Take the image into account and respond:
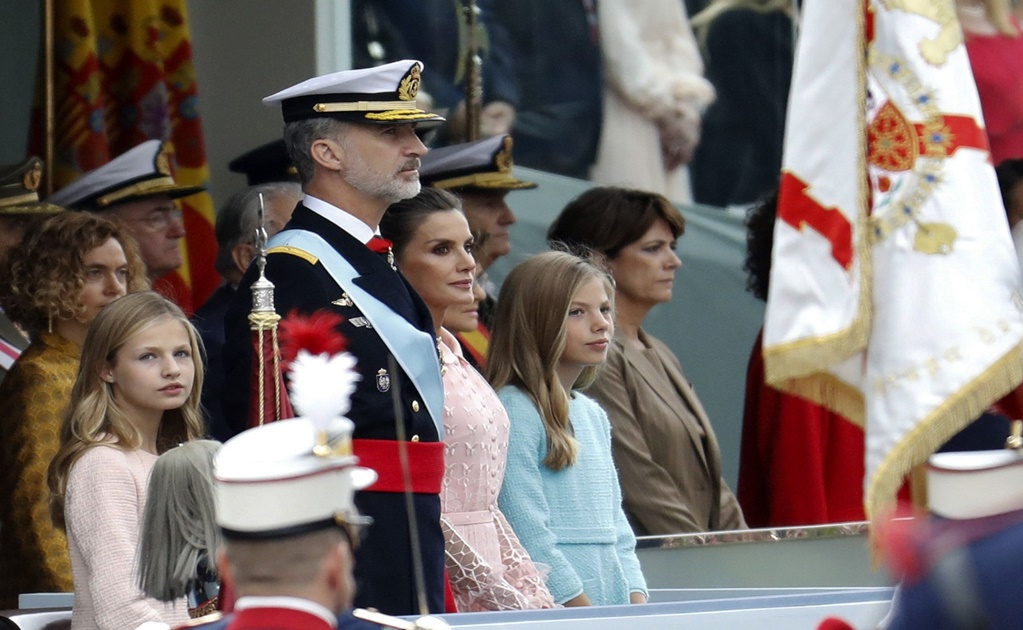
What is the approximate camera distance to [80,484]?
447cm

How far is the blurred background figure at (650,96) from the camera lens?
8461mm

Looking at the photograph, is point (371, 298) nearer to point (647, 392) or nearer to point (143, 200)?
point (647, 392)

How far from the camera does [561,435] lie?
527 centimetres

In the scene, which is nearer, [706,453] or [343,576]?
[343,576]

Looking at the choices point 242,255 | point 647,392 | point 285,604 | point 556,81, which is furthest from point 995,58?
point 556,81

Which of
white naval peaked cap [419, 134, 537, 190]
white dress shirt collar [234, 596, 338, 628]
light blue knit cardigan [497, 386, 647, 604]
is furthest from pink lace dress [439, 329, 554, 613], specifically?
white dress shirt collar [234, 596, 338, 628]

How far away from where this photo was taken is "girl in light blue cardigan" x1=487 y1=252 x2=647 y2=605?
5211mm

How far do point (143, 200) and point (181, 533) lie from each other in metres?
2.39

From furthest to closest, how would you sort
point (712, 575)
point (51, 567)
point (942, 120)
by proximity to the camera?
point (712, 575)
point (51, 567)
point (942, 120)

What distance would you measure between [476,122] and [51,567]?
10.8ft

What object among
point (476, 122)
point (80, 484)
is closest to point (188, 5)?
point (476, 122)

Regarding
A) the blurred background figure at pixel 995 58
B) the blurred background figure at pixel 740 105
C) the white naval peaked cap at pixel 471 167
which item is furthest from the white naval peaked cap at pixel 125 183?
the blurred background figure at pixel 995 58

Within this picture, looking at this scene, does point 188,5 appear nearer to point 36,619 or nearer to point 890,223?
point 36,619

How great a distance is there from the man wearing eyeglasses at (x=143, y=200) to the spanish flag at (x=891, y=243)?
297 cm
